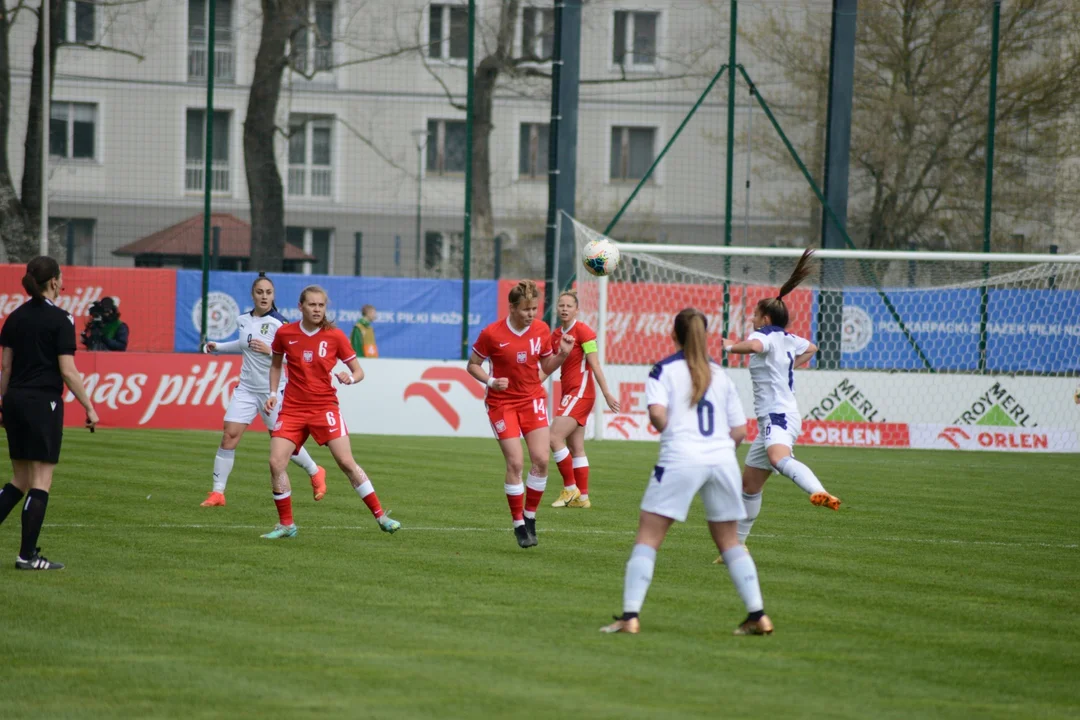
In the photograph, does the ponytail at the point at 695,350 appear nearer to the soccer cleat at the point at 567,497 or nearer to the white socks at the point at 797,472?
the white socks at the point at 797,472

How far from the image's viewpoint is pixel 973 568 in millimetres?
10953

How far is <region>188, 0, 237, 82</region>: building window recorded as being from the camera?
26.3m

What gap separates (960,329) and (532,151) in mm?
16097

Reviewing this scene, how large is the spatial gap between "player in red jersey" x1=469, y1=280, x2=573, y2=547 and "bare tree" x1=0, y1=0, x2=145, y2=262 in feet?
59.8

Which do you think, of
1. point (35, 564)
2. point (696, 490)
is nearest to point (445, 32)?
point (35, 564)

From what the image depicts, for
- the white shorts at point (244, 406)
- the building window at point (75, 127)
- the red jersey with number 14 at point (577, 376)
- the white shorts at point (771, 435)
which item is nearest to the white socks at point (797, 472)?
the white shorts at point (771, 435)

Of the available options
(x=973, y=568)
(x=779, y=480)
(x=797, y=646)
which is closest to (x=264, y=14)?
(x=779, y=480)

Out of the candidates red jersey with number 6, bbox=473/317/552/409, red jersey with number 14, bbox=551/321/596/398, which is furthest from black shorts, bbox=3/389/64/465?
red jersey with number 14, bbox=551/321/596/398

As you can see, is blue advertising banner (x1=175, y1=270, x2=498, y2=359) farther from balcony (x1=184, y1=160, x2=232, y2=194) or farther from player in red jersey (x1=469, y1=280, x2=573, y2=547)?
player in red jersey (x1=469, y1=280, x2=573, y2=547)

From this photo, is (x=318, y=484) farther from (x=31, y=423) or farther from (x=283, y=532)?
(x=31, y=423)

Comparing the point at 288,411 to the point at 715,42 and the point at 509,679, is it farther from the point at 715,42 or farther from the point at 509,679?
the point at 715,42

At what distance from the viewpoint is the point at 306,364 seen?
1147 cm

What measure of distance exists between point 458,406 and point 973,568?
13.9 meters

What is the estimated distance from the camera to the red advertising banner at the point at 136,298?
2947 centimetres
